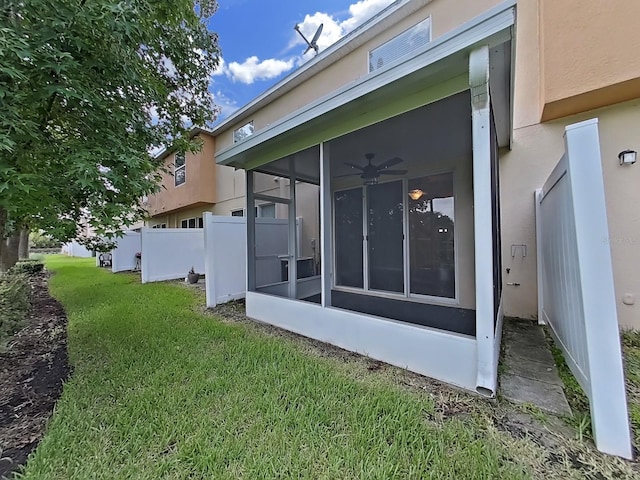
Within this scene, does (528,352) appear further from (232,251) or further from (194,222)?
(194,222)

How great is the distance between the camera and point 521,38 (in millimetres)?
4773

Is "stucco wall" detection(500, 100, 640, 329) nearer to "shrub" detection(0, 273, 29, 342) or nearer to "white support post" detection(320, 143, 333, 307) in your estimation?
"white support post" detection(320, 143, 333, 307)

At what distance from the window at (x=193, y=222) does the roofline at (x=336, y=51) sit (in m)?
4.73

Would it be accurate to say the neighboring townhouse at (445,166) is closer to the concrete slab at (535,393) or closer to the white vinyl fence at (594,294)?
the concrete slab at (535,393)

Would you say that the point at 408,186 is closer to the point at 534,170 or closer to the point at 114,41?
the point at 534,170

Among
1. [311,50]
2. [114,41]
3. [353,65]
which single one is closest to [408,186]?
[353,65]

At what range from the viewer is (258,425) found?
217 cm

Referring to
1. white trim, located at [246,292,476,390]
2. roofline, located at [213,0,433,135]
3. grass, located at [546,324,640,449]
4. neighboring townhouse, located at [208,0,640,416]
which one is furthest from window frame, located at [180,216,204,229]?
grass, located at [546,324,640,449]

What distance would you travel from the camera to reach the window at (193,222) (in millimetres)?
12875

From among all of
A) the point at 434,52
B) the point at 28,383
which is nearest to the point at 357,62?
the point at 434,52

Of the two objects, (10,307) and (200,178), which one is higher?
(200,178)

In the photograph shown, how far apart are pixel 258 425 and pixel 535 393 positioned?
2396mm

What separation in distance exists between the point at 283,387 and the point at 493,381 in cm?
185

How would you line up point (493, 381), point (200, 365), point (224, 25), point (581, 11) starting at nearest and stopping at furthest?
1. point (493, 381)
2. point (200, 365)
3. point (581, 11)
4. point (224, 25)
